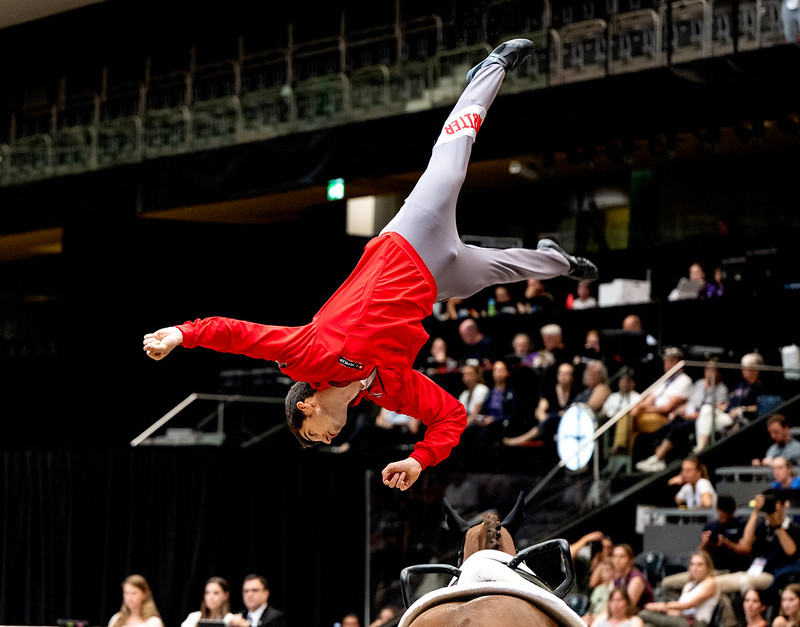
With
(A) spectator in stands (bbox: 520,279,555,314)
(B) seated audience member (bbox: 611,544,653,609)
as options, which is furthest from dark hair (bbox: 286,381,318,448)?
(A) spectator in stands (bbox: 520,279,555,314)

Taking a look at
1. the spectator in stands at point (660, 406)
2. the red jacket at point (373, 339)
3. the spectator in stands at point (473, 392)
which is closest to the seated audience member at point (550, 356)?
the spectator in stands at point (473, 392)

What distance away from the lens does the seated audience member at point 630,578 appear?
7.40m

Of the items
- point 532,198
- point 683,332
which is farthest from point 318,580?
point 532,198

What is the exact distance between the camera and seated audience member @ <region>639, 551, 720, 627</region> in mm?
7191

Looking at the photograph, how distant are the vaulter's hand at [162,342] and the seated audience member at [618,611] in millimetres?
4188

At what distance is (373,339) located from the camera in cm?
417

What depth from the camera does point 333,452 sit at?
1040cm

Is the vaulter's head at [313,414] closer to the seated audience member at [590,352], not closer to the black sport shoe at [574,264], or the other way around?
the black sport shoe at [574,264]

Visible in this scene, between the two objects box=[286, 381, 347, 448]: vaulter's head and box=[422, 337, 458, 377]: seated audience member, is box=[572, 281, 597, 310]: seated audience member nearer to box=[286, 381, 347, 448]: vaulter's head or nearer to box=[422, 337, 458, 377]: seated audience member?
box=[422, 337, 458, 377]: seated audience member

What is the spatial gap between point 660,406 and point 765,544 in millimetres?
1203

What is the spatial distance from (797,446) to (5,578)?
23.2 ft

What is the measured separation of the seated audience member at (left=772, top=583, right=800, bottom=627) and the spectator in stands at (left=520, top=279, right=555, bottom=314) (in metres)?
4.81

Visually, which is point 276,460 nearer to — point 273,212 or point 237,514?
point 237,514

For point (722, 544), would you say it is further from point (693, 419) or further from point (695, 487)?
point (693, 419)
